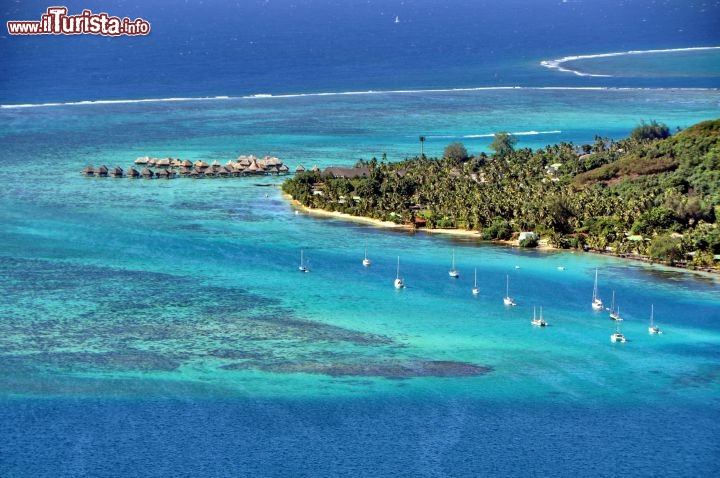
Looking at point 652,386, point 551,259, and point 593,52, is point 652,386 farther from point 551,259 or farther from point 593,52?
point 593,52

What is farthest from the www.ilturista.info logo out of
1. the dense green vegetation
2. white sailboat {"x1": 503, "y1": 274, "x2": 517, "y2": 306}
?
white sailboat {"x1": 503, "y1": 274, "x2": 517, "y2": 306}

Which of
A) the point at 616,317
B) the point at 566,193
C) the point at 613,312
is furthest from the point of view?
the point at 566,193

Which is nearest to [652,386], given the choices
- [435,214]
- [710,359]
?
[710,359]

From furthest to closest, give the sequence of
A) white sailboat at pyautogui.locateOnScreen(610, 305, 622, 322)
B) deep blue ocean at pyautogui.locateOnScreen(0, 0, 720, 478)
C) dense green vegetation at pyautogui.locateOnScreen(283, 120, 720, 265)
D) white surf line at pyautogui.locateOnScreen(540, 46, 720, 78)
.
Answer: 1. white surf line at pyautogui.locateOnScreen(540, 46, 720, 78)
2. dense green vegetation at pyautogui.locateOnScreen(283, 120, 720, 265)
3. white sailboat at pyautogui.locateOnScreen(610, 305, 622, 322)
4. deep blue ocean at pyautogui.locateOnScreen(0, 0, 720, 478)

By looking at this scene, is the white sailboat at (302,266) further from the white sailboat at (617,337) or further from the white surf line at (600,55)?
the white surf line at (600,55)

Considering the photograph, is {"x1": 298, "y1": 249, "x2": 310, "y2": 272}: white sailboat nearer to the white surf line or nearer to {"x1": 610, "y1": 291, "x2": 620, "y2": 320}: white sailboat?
{"x1": 610, "y1": 291, "x2": 620, "y2": 320}: white sailboat

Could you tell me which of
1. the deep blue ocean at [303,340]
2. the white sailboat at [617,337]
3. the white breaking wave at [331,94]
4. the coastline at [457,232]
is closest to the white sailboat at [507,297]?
the deep blue ocean at [303,340]

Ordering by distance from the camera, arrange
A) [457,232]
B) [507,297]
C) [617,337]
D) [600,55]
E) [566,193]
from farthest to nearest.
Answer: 1. [600,55]
2. [566,193]
3. [457,232]
4. [507,297]
5. [617,337]

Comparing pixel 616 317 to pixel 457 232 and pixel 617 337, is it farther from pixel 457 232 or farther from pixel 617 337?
pixel 457 232

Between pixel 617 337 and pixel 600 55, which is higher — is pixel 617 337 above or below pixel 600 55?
below

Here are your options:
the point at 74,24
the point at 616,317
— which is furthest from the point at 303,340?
the point at 74,24
